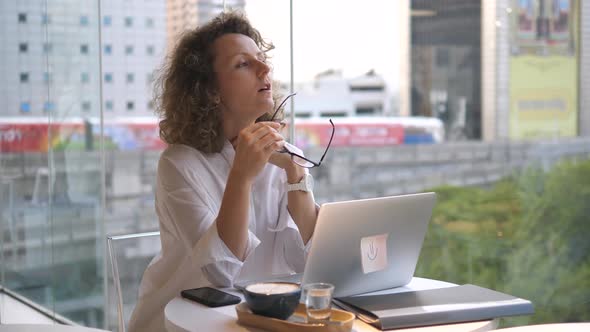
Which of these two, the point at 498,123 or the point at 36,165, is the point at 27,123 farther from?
the point at 498,123

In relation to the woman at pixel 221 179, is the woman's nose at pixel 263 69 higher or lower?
higher

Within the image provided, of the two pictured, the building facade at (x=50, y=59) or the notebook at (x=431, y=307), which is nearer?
the notebook at (x=431, y=307)

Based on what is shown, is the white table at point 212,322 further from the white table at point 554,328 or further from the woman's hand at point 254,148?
the woman's hand at point 254,148

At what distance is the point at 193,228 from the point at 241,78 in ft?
1.56

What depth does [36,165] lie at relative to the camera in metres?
4.01

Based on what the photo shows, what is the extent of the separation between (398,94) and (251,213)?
22.2ft

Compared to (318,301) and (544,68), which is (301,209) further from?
(544,68)

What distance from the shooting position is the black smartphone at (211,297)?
4.62ft

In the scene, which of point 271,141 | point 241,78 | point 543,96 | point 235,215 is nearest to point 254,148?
point 271,141

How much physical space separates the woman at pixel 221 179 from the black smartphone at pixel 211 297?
0.15 meters

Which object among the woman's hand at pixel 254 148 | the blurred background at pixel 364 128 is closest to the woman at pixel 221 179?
the woman's hand at pixel 254 148

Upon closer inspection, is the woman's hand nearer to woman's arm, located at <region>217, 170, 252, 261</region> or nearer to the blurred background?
woman's arm, located at <region>217, 170, 252, 261</region>

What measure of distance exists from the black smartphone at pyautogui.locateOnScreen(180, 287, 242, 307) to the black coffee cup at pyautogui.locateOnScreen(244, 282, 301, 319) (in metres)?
0.17

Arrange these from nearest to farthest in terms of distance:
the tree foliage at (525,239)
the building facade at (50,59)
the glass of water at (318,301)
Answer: the glass of water at (318,301), the building facade at (50,59), the tree foliage at (525,239)
